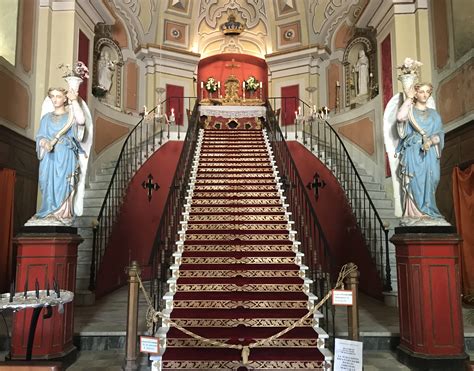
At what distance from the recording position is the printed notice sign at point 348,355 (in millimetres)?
3385

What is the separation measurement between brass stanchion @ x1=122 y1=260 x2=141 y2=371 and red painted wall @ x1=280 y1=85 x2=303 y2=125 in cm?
957

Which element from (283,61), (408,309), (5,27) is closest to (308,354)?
(408,309)

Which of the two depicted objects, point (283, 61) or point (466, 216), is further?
point (283, 61)

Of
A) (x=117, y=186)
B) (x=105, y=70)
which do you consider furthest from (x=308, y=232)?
(x=105, y=70)

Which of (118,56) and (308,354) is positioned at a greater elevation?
(118,56)

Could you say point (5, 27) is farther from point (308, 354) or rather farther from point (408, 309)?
point (408, 309)

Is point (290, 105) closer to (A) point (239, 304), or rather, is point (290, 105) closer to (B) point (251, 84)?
(B) point (251, 84)

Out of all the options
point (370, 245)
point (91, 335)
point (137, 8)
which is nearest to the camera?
point (91, 335)

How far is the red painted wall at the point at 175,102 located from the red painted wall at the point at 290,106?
10.1 ft

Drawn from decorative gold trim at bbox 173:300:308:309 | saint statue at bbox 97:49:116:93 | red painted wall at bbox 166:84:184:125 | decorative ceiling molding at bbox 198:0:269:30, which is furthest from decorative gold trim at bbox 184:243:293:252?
decorative ceiling molding at bbox 198:0:269:30

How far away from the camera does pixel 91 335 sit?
509 cm

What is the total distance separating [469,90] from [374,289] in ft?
12.4

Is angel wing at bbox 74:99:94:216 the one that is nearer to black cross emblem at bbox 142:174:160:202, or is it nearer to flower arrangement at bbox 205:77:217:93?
black cross emblem at bbox 142:174:160:202

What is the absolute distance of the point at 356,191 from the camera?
9.21 m
